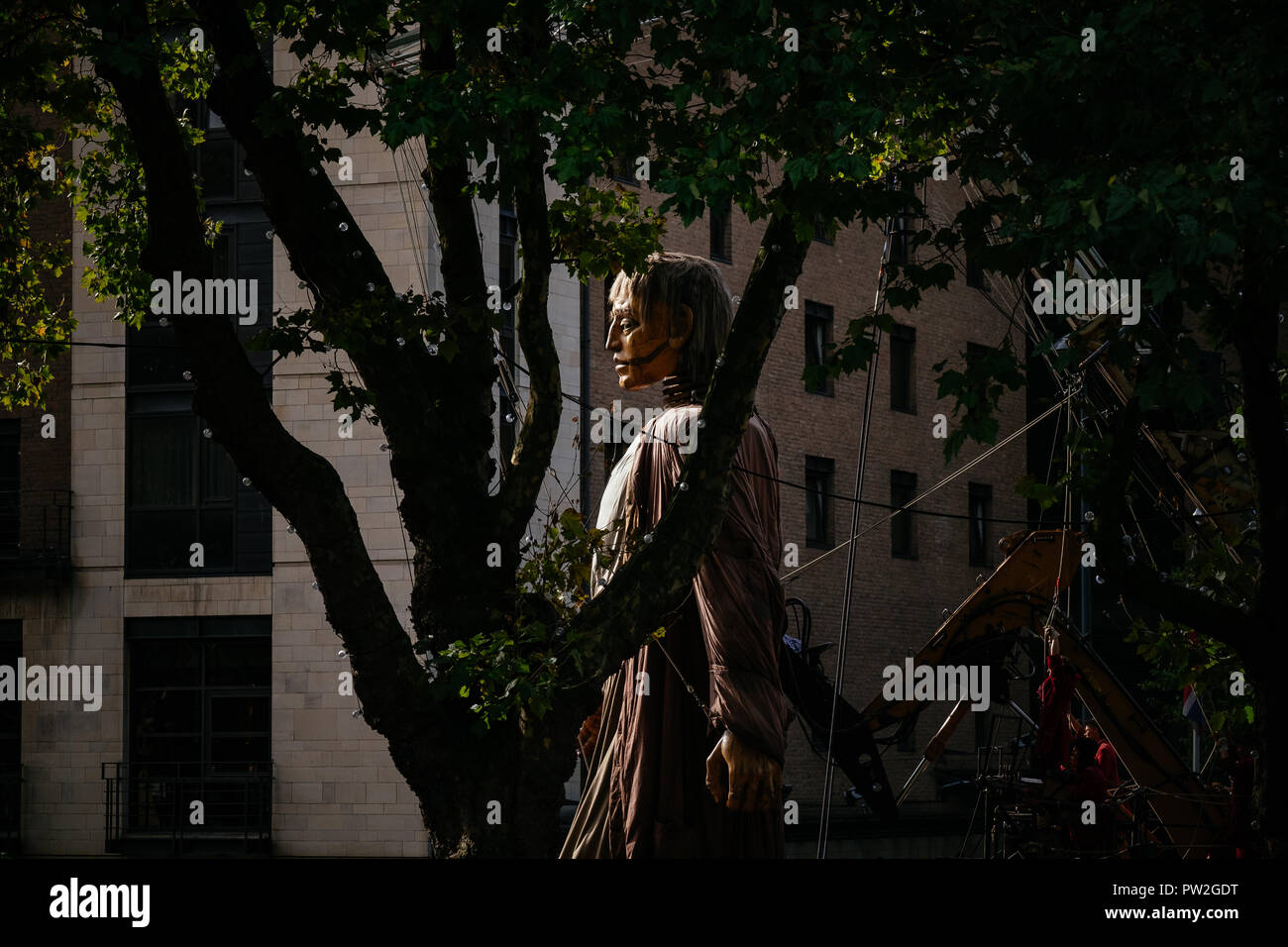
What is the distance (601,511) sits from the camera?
29.4ft

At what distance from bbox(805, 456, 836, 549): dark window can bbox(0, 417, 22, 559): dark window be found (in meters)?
15.8

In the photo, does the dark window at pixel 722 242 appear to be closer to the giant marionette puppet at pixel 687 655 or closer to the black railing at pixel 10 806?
the black railing at pixel 10 806

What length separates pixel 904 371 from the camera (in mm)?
41312

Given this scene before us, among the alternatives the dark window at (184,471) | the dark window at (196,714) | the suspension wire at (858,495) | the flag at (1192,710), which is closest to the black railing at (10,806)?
the dark window at (196,714)

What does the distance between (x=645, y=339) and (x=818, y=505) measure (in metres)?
30.0

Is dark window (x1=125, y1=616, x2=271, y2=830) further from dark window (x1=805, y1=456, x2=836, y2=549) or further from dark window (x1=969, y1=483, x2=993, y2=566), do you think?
dark window (x1=969, y1=483, x2=993, y2=566)

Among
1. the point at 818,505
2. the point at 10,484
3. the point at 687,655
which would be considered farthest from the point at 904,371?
the point at 687,655

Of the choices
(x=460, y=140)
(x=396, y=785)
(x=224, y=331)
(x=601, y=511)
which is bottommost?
(x=396, y=785)

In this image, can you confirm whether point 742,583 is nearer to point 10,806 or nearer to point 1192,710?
point 1192,710

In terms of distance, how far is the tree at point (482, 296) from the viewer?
8.34 metres

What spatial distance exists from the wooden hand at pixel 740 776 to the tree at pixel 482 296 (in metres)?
0.83

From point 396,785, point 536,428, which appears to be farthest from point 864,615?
point 536,428
